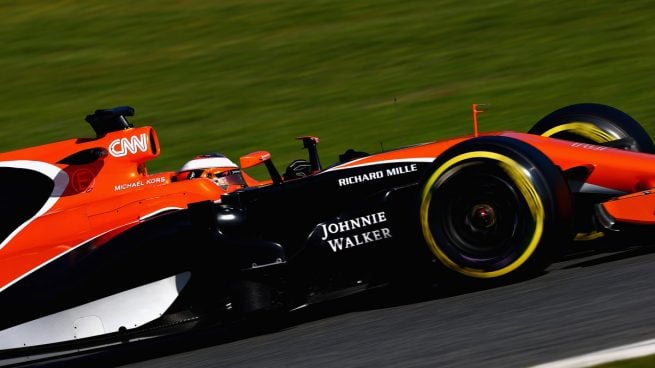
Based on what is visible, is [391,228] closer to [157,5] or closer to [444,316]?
[444,316]

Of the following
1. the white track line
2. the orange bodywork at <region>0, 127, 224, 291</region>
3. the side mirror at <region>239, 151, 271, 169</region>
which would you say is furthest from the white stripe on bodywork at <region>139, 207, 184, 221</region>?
the white track line

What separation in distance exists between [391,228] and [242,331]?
1.34 m

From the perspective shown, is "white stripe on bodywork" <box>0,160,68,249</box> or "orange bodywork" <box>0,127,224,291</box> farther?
"white stripe on bodywork" <box>0,160,68,249</box>

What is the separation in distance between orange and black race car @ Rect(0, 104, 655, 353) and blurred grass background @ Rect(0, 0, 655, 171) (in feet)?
19.4

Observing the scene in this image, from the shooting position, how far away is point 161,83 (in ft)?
56.9

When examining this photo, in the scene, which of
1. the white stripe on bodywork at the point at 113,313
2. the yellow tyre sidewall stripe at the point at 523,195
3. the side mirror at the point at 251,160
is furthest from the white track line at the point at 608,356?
the side mirror at the point at 251,160

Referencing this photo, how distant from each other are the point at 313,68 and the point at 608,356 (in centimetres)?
1303

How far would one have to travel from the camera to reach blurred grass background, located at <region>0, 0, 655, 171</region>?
13.9 m

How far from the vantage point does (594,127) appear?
721 centimetres

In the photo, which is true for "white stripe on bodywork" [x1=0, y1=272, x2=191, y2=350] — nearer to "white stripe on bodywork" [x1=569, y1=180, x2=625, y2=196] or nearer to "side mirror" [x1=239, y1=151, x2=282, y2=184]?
"side mirror" [x1=239, y1=151, x2=282, y2=184]

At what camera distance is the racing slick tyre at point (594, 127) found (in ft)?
23.2

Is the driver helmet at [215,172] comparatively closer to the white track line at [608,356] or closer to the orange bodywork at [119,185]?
the orange bodywork at [119,185]

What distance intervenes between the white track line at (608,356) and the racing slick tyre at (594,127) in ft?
9.77

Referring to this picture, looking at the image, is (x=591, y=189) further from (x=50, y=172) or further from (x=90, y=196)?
(x=50, y=172)
